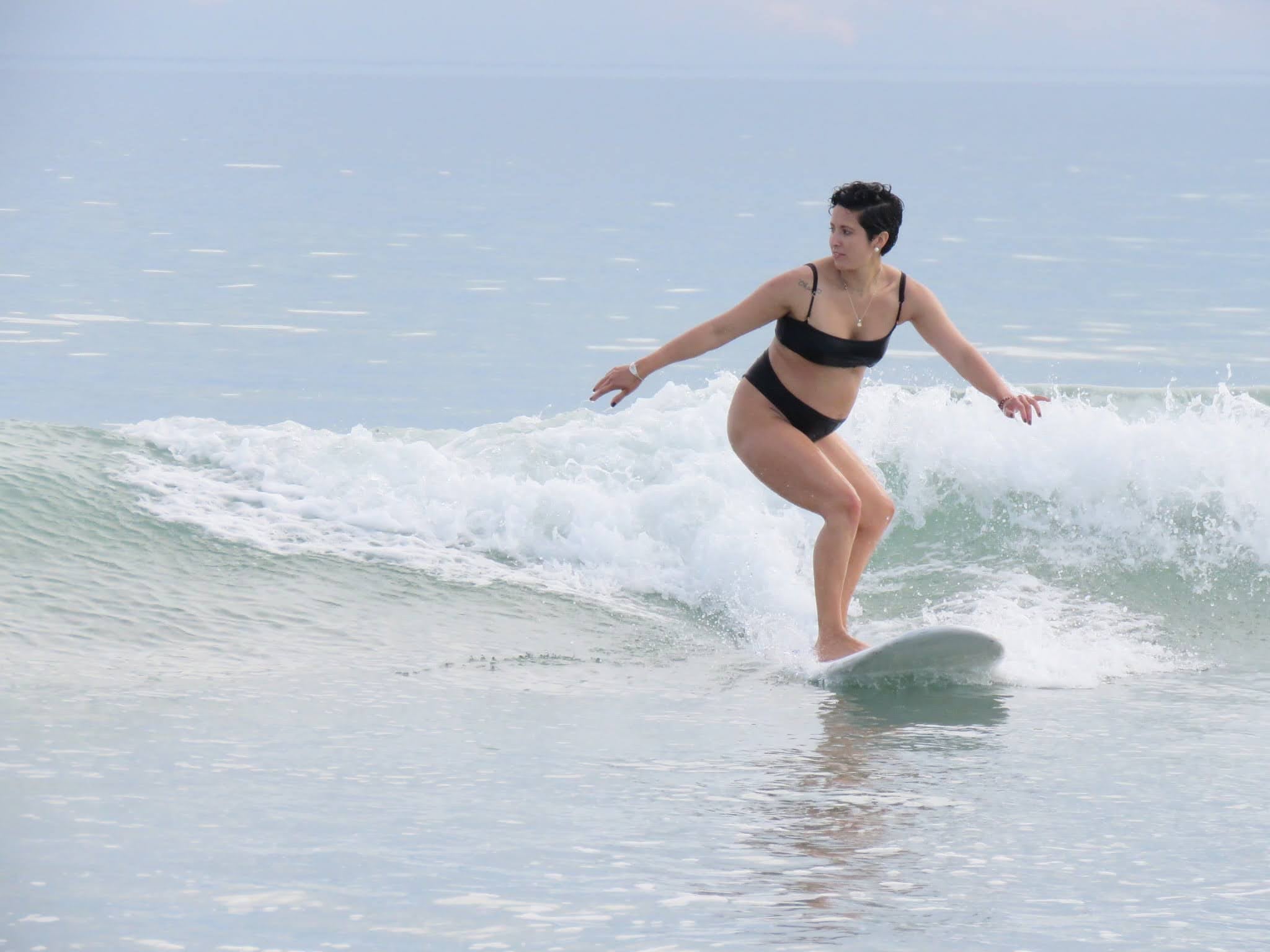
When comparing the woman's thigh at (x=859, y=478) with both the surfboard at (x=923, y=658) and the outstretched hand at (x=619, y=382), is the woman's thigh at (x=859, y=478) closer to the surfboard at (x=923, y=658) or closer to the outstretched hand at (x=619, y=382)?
the surfboard at (x=923, y=658)

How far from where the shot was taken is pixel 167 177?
45156 millimetres

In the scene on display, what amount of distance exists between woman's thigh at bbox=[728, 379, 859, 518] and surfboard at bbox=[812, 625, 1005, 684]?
1.87 ft

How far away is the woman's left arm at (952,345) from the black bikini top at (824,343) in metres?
0.08

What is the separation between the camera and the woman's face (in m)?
6.42

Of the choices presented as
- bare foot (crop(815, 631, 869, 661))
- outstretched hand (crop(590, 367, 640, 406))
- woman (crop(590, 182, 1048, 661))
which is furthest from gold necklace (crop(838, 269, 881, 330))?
bare foot (crop(815, 631, 869, 661))

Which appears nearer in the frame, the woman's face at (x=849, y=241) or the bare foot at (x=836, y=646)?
the woman's face at (x=849, y=241)

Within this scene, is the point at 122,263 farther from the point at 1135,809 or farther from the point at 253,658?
the point at 1135,809

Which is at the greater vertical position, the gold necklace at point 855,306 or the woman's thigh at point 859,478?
the gold necklace at point 855,306

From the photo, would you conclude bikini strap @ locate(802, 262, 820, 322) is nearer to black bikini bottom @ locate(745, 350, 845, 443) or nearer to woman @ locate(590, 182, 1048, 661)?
woman @ locate(590, 182, 1048, 661)

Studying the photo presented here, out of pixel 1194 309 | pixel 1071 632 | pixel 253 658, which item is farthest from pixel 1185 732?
pixel 1194 309

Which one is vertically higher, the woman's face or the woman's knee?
the woman's face

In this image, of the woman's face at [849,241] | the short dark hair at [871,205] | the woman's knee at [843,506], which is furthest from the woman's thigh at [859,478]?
the short dark hair at [871,205]

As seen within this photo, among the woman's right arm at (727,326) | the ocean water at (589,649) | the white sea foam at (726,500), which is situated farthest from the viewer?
the white sea foam at (726,500)

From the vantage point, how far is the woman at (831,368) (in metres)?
6.44
